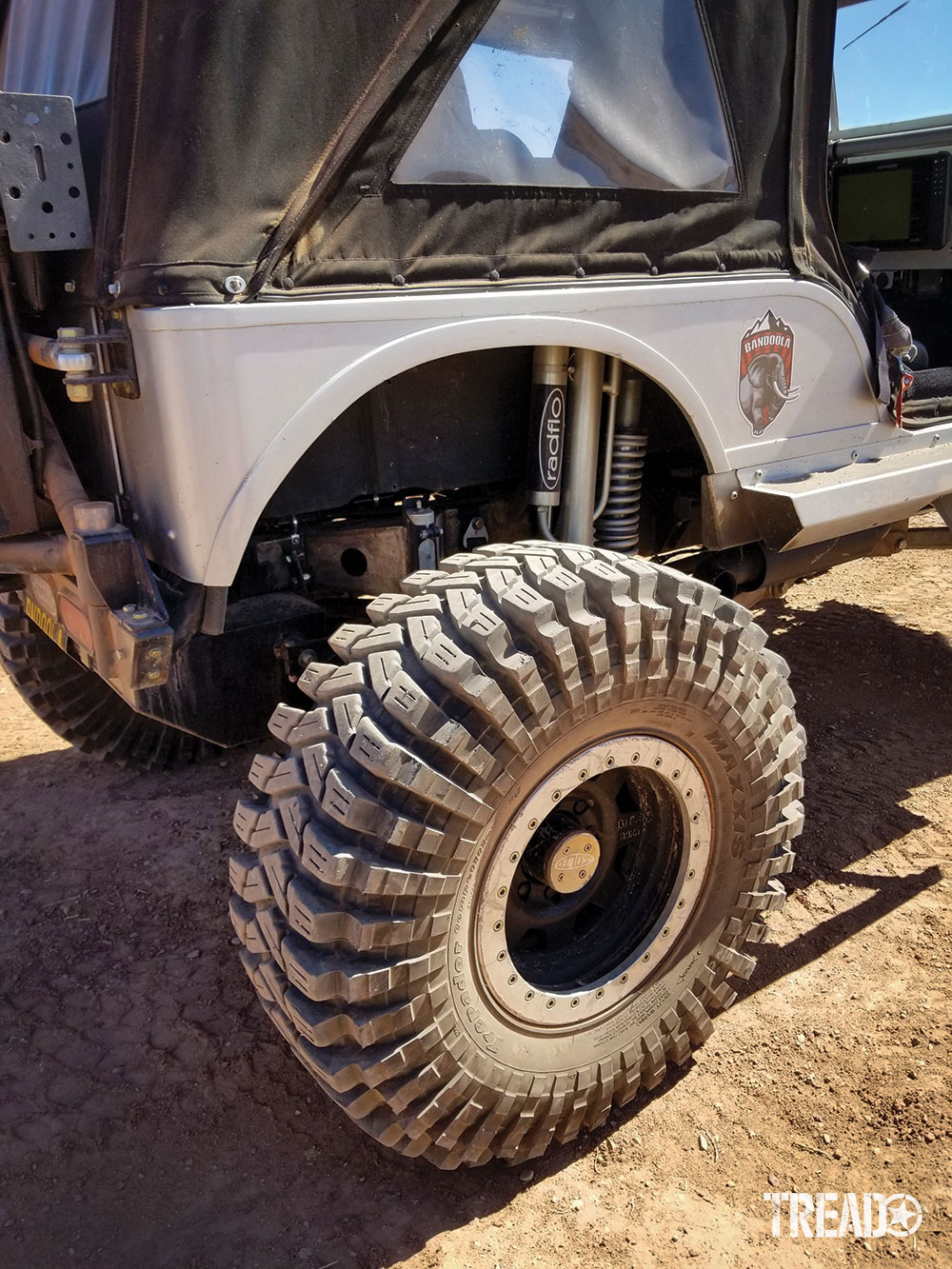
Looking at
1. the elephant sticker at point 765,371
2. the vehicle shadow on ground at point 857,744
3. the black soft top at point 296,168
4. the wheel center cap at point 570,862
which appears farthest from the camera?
the vehicle shadow on ground at point 857,744

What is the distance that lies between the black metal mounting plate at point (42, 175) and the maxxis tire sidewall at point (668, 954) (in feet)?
4.76

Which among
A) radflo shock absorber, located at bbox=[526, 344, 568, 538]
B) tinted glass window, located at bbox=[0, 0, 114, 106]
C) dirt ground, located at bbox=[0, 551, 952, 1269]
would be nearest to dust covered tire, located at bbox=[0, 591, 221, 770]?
dirt ground, located at bbox=[0, 551, 952, 1269]

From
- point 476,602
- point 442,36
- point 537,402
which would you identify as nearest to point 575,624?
point 476,602

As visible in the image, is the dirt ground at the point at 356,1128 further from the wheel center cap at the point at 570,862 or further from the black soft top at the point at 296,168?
the black soft top at the point at 296,168

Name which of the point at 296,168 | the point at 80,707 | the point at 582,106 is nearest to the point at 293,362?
the point at 296,168

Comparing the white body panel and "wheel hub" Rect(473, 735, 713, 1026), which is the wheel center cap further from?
the white body panel

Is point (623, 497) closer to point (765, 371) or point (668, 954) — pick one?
point (765, 371)

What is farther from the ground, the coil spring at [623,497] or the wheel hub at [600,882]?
the coil spring at [623,497]

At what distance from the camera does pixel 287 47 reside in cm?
204

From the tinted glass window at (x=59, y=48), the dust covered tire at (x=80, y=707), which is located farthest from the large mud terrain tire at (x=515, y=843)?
the dust covered tire at (x=80, y=707)

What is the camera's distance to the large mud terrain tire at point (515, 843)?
6.66 ft

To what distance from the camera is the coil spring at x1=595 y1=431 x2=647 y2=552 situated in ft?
9.55

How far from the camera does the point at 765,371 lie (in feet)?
9.60

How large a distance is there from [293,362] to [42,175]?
613 mm
